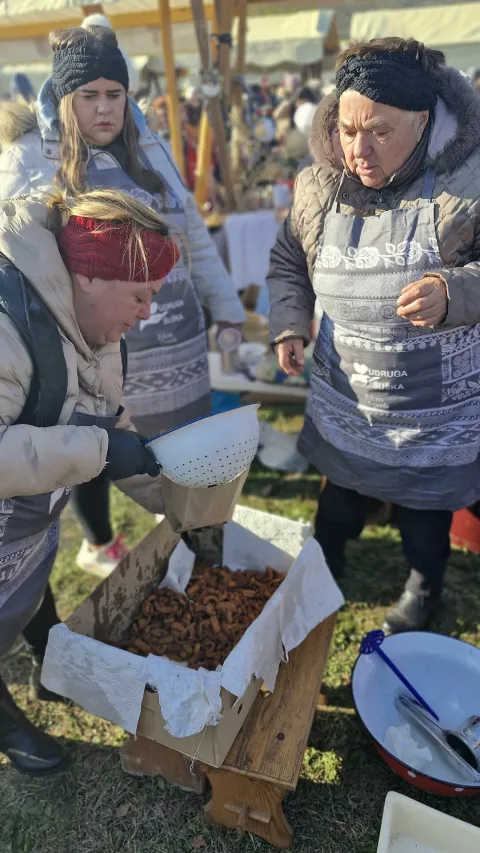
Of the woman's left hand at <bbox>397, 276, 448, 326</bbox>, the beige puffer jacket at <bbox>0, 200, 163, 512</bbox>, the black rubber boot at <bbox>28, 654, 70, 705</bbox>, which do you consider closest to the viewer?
the beige puffer jacket at <bbox>0, 200, 163, 512</bbox>

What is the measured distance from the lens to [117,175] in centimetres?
204

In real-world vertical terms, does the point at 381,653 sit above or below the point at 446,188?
below

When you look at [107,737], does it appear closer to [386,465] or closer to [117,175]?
[386,465]

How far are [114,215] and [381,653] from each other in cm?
164

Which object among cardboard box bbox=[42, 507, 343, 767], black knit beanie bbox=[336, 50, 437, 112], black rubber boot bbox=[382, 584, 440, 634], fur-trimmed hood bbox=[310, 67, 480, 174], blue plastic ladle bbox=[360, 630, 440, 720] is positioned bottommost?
black rubber boot bbox=[382, 584, 440, 634]

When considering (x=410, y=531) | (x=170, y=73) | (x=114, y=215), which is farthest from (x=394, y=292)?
(x=170, y=73)

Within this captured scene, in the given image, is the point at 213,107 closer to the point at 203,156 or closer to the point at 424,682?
the point at 203,156

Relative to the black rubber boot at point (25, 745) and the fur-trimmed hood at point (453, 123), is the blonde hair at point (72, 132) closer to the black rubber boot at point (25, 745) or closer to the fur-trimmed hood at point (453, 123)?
the fur-trimmed hood at point (453, 123)

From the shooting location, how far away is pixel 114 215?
50.6 inches

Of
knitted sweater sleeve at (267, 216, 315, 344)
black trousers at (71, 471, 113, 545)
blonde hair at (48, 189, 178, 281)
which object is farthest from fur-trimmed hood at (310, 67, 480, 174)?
black trousers at (71, 471, 113, 545)

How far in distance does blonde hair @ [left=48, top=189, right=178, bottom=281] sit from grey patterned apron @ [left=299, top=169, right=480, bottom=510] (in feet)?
2.29

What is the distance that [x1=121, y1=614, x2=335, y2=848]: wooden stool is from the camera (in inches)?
62.9

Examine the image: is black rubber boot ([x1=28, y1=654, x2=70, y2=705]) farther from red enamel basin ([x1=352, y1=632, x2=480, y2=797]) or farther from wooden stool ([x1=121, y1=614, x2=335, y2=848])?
red enamel basin ([x1=352, y1=632, x2=480, y2=797])

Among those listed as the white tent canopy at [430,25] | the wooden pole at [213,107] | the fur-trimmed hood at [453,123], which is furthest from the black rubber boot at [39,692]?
the white tent canopy at [430,25]
